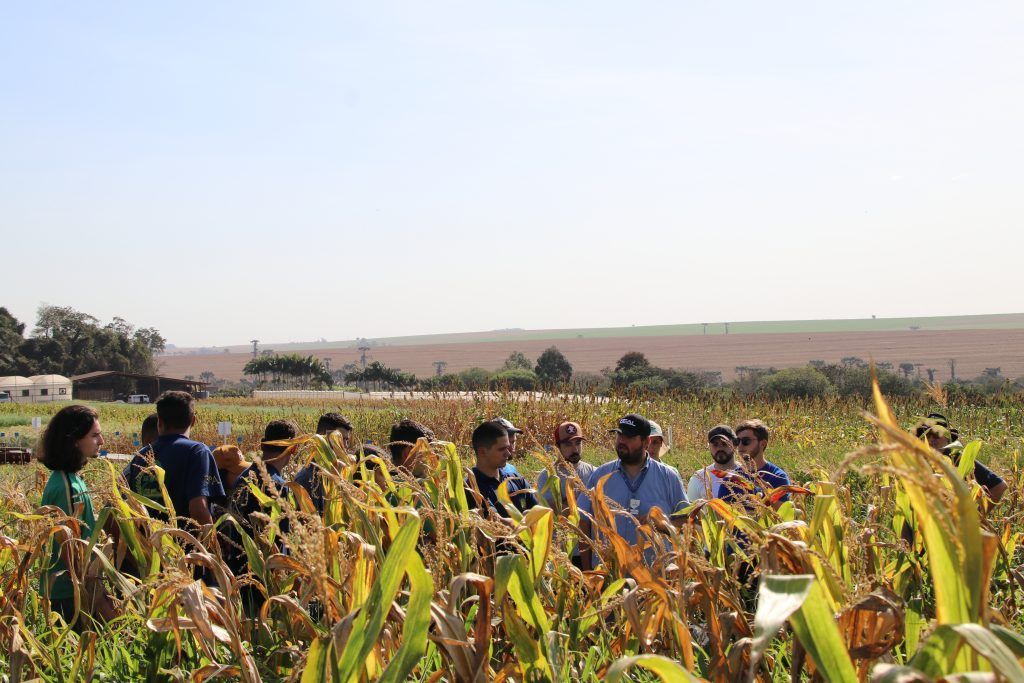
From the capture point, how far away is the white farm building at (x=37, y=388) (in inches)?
2232

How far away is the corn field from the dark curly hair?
0.26m

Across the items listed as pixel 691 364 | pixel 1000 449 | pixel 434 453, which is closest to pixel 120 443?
pixel 1000 449

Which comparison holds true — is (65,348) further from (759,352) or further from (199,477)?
(759,352)

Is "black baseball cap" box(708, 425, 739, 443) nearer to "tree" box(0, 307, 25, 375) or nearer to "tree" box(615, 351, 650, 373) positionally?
"tree" box(615, 351, 650, 373)

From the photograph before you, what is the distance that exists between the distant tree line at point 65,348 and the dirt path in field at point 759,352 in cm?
4108

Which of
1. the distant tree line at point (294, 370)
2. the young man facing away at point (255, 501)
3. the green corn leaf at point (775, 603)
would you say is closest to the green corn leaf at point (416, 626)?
the green corn leaf at point (775, 603)

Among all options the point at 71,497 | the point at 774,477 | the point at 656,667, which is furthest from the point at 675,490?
the point at 656,667

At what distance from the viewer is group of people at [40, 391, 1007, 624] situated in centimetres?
350

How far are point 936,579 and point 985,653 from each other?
0.27 meters

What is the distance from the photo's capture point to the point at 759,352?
159 meters

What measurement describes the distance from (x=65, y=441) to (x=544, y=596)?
234 centimetres

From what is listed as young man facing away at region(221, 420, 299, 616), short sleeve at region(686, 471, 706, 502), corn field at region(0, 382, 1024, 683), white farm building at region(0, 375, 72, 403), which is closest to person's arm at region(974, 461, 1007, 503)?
short sleeve at region(686, 471, 706, 502)

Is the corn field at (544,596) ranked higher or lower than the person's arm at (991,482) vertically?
higher

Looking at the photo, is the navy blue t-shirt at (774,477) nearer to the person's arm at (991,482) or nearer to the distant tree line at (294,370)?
the person's arm at (991,482)
